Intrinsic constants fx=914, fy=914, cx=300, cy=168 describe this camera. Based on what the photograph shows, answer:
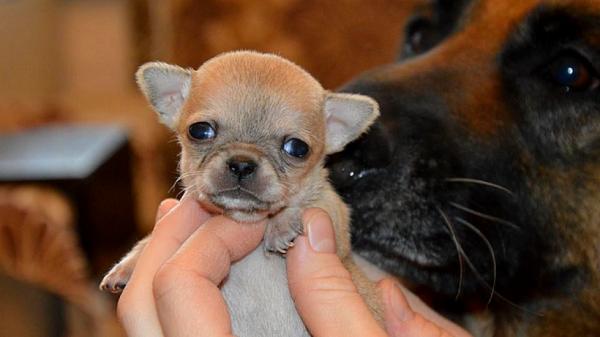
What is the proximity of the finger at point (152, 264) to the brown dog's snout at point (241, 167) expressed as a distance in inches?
10.2

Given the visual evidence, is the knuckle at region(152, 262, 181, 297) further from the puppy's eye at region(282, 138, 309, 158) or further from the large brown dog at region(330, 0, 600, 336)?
the large brown dog at region(330, 0, 600, 336)

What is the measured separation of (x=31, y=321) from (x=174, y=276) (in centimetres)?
169

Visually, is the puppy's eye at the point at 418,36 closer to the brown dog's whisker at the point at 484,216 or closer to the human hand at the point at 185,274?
the brown dog's whisker at the point at 484,216

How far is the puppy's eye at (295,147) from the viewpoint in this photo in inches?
55.7

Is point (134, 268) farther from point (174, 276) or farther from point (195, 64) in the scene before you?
point (195, 64)

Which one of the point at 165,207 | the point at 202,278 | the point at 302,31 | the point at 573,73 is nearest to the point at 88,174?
the point at 302,31

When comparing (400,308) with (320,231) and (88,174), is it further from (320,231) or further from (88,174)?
(88,174)

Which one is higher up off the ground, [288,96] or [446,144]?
[288,96]

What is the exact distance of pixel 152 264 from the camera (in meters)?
1.55

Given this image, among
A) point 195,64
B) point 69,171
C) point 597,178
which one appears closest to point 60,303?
point 69,171

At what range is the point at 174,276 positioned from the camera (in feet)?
4.76

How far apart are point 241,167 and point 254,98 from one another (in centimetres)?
13

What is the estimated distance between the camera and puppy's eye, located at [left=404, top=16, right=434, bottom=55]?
2497mm

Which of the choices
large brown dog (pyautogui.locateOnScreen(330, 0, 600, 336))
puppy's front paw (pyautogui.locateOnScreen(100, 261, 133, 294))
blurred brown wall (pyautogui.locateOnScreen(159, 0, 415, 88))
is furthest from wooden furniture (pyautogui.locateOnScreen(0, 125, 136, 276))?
puppy's front paw (pyautogui.locateOnScreen(100, 261, 133, 294))
